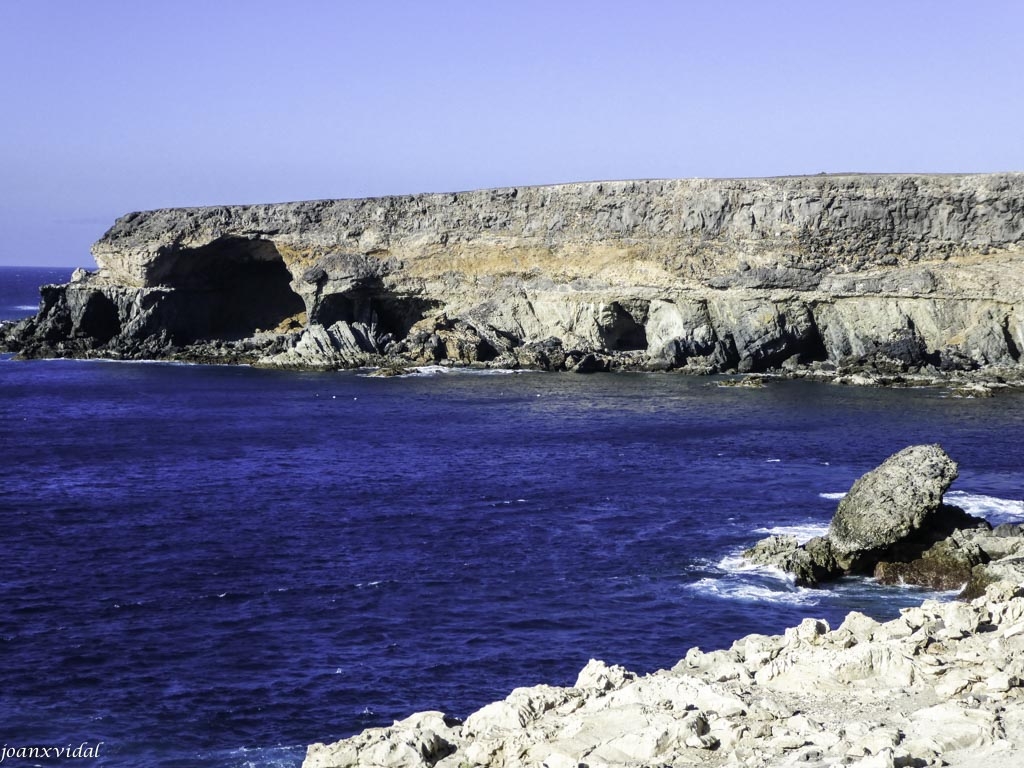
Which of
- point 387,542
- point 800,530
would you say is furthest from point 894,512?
point 387,542

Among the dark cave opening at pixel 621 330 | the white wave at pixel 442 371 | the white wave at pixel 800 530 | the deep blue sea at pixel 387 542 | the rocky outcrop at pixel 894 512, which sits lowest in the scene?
the deep blue sea at pixel 387 542

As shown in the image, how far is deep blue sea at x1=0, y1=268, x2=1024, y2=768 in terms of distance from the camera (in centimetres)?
2139

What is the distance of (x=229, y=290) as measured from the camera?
91875mm

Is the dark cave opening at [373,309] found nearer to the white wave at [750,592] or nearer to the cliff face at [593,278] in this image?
the cliff face at [593,278]

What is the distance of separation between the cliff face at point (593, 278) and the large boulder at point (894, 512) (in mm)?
37976

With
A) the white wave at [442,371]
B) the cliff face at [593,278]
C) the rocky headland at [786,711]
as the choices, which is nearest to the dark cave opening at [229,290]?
the cliff face at [593,278]

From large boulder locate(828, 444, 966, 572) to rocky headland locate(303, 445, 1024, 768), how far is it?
11.4 m

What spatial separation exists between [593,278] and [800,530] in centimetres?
4257

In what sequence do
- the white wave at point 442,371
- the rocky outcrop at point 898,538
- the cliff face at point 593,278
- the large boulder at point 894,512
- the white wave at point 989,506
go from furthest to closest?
the white wave at point 442,371, the cliff face at point 593,278, the white wave at point 989,506, the large boulder at point 894,512, the rocky outcrop at point 898,538

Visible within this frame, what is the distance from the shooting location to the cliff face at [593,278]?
65812 millimetres

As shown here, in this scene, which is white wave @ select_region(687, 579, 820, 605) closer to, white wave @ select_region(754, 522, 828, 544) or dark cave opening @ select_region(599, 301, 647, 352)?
white wave @ select_region(754, 522, 828, 544)

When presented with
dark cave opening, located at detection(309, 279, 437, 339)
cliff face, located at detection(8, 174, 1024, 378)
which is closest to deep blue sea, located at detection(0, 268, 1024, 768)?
cliff face, located at detection(8, 174, 1024, 378)

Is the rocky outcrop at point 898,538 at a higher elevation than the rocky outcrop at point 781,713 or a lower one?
lower

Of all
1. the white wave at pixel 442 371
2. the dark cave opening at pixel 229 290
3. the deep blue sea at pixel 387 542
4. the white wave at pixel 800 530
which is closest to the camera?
the deep blue sea at pixel 387 542
